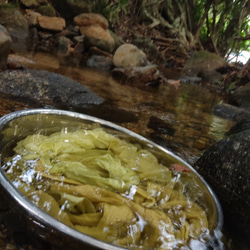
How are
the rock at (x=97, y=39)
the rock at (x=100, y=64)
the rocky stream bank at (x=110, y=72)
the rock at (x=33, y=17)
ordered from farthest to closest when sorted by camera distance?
the rock at (x=33, y=17) < the rock at (x=97, y=39) < the rock at (x=100, y=64) < the rocky stream bank at (x=110, y=72)

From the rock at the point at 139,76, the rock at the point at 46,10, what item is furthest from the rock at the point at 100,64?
the rock at the point at 46,10

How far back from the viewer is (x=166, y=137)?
10.5ft

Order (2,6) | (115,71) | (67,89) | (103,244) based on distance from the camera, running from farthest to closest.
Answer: (2,6)
(115,71)
(67,89)
(103,244)

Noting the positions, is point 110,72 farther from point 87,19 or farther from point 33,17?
point 33,17

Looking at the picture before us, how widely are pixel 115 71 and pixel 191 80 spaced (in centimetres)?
612

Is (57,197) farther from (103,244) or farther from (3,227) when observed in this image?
(103,244)

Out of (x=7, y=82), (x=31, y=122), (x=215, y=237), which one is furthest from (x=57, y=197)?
(x=7, y=82)

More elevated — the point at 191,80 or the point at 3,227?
the point at 191,80

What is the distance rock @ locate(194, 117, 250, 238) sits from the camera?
5.70ft

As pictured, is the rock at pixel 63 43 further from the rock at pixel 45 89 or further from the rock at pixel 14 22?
the rock at pixel 45 89

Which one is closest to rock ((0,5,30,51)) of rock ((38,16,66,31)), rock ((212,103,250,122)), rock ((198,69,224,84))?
rock ((38,16,66,31))

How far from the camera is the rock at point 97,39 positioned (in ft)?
39.2

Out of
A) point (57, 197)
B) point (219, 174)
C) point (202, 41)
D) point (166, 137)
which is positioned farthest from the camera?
point (202, 41)

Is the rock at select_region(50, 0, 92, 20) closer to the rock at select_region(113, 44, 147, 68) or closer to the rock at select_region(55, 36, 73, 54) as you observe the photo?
the rock at select_region(55, 36, 73, 54)
